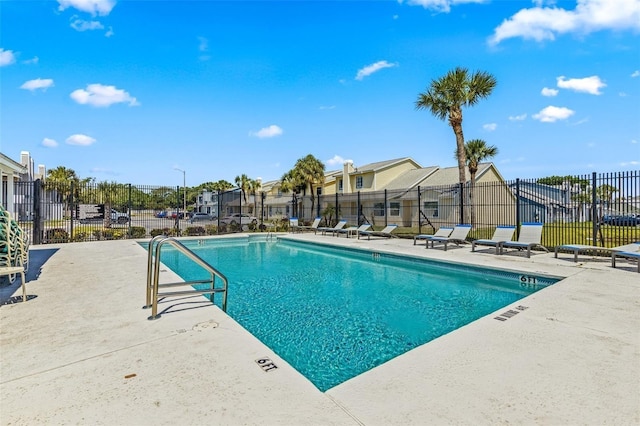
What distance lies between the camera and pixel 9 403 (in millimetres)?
2357

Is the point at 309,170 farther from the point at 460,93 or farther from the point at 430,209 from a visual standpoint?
the point at 460,93

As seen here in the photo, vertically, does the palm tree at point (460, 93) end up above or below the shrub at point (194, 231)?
above

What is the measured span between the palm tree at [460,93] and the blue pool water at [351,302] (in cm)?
848

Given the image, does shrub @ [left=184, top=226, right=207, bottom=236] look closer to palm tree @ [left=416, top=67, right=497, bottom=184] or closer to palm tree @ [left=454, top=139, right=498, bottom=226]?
palm tree @ [left=416, top=67, right=497, bottom=184]

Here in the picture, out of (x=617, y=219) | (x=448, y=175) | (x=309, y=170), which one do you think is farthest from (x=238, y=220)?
(x=617, y=219)

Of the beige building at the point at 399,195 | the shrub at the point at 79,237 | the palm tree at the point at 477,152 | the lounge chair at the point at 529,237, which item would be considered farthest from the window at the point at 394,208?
the shrub at the point at 79,237

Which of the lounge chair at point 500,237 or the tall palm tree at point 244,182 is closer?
the lounge chair at point 500,237

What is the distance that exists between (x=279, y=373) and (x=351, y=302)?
3.64 m

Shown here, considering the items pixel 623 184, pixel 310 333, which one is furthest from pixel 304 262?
pixel 623 184

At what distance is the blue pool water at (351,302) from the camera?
4121mm

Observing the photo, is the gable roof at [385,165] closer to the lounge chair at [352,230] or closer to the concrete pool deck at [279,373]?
the lounge chair at [352,230]

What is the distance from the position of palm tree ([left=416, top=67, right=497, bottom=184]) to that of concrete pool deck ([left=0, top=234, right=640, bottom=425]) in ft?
40.2

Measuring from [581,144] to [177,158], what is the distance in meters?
36.2

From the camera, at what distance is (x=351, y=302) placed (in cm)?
627
